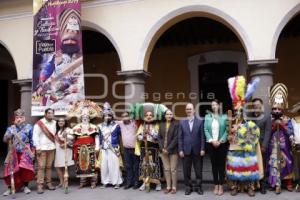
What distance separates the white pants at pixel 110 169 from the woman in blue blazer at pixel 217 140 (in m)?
1.92

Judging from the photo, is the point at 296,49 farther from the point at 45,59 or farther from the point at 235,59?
the point at 45,59

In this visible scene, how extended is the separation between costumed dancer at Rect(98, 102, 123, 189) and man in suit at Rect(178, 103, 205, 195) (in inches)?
54.7

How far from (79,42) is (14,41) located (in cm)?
197

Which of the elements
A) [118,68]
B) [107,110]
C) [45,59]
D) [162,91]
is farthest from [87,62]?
[107,110]

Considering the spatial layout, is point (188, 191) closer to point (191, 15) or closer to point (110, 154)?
point (110, 154)

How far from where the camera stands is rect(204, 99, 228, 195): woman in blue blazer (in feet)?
23.5

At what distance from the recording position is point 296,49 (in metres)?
11.2

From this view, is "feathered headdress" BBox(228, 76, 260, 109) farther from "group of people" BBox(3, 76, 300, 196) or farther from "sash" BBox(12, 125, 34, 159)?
"sash" BBox(12, 125, 34, 159)

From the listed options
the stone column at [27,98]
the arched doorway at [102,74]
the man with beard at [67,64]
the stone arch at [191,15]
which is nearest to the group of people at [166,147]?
the man with beard at [67,64]

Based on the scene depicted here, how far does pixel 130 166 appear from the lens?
7918mm

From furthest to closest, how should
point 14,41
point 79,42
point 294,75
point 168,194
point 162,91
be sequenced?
1. point 162,91
2. point 294,75
3. point 14,41
4. point 79,42
5. point 168,194

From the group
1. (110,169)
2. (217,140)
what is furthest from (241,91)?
(110,169)

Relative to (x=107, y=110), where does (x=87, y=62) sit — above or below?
above

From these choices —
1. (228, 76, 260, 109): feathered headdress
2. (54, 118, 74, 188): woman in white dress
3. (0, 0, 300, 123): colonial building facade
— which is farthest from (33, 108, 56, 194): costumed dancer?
(228, 76, 260, 109): feathered headdress
